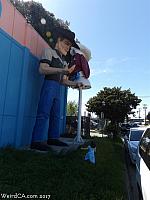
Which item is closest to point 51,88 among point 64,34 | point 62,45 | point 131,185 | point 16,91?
point 16,91

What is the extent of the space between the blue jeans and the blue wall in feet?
1.41

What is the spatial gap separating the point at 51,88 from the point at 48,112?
66cm

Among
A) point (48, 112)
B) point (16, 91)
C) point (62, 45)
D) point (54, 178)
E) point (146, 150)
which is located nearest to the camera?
point (146, 150)

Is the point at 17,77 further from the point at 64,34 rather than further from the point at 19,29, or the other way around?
the point at 64,34

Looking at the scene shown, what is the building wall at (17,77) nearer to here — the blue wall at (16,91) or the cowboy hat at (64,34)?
the blue wall at (16,91)

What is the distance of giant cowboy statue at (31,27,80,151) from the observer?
7.87m

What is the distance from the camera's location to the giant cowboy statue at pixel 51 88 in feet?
25.8

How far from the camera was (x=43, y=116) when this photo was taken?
7996mm

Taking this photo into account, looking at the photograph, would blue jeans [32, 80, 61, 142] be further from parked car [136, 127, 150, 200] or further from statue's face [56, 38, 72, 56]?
parked car [136, 127, 150, 200]

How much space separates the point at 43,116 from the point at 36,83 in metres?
1.33

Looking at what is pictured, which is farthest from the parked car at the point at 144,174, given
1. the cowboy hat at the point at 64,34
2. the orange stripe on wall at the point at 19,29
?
the cowboy hat at the point at 64,34

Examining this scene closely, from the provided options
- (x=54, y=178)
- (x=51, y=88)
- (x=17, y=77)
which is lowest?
(x=54, y=178)

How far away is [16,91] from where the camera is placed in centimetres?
755

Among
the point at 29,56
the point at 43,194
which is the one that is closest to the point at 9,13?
the point at 29,56
